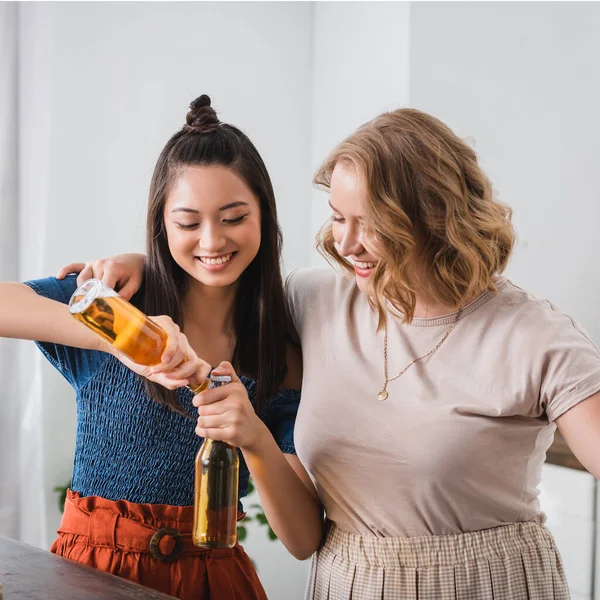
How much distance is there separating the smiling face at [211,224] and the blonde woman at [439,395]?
0.60ft

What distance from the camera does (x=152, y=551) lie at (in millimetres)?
1443

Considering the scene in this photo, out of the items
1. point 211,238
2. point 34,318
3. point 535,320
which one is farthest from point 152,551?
point 535,320

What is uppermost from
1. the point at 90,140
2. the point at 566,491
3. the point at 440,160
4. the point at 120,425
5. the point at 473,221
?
the point at 90,140

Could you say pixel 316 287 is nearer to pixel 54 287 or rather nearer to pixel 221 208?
pixel 221 208

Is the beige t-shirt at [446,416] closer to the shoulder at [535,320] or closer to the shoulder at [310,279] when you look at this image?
the shoulder at [535,320]

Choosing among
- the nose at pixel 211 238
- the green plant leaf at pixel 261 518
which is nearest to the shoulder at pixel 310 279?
the nose at pixel 211 238

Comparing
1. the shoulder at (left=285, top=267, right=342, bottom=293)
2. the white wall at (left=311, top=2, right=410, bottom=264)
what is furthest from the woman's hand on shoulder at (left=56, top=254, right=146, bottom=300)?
the white wall at (left=311, top=2, right=410, bottom=264)

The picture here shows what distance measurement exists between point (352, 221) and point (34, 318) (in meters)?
0.60

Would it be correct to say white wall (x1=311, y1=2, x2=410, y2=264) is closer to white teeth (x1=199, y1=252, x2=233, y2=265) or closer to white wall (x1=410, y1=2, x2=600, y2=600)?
white wall (x1=410, y1=2, x2=600, y2=600)

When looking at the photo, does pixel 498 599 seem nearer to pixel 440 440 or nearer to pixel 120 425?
pixel 440 440

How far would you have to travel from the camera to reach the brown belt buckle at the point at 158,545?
145cm

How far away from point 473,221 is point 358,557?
24.8 inches

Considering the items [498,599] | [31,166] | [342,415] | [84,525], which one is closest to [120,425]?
[84,525]

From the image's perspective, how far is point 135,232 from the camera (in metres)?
2.92
